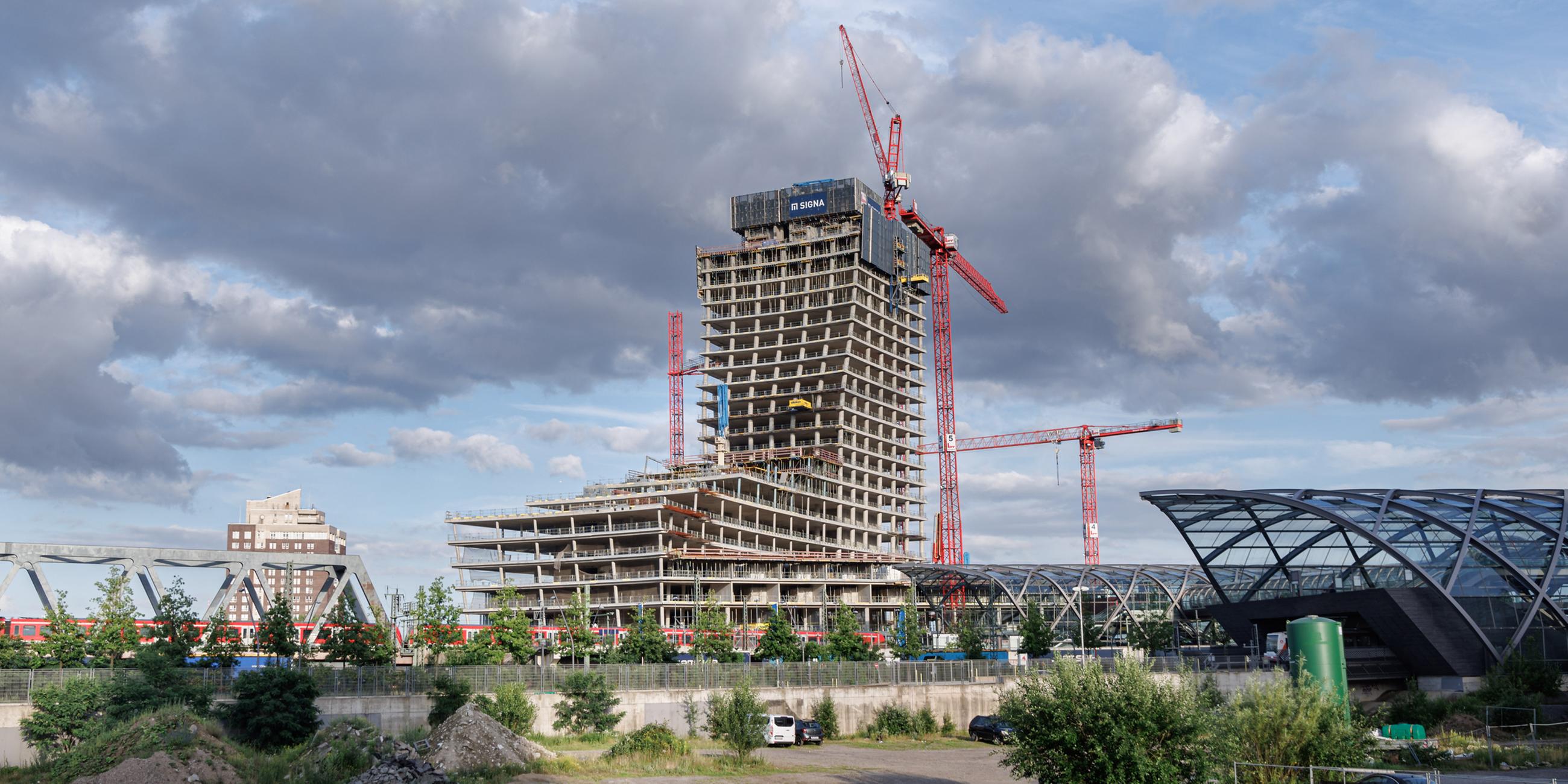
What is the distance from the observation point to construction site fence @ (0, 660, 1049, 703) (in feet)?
182

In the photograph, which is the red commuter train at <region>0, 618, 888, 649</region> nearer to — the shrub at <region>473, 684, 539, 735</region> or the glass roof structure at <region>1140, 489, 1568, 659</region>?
the shrub at <region>473, 684, 539, 735</region>

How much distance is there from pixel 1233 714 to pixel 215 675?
4783cm

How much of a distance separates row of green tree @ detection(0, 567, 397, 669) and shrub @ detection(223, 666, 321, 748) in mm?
18060

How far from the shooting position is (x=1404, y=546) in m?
76.1

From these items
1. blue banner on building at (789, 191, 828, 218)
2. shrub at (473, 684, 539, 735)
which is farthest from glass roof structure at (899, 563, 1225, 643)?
shrub at (473, 684, 539, 735)

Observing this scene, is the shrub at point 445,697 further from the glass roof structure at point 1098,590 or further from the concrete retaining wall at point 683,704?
the glass roof structure at point 1098,590

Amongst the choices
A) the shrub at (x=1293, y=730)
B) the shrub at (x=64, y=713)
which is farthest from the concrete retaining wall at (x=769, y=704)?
the shrub at (x=1293, y=730)

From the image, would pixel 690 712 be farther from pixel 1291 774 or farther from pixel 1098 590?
pixel 1098 590

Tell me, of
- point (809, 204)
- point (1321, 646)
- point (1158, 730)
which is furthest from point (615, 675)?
point (809, 204)

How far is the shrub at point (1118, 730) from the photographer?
32.5 meters

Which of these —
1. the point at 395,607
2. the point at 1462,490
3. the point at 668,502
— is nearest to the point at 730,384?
the point at 668,502

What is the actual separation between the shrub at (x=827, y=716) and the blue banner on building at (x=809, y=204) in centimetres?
12937

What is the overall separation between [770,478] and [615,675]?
10056 cm

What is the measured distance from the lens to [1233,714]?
35.0 metres
